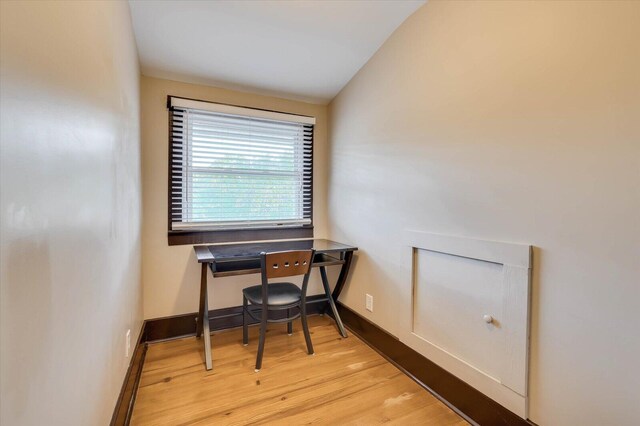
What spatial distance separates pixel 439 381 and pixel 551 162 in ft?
4.27

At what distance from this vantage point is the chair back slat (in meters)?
1.90

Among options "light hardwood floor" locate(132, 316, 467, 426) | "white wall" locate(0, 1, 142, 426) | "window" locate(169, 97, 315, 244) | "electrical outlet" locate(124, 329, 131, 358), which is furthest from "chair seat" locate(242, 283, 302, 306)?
"white wall" locate(0, 1, 142, 426)

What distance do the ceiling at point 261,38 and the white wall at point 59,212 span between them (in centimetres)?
55

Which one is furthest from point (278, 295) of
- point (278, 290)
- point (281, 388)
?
point (281, 388)

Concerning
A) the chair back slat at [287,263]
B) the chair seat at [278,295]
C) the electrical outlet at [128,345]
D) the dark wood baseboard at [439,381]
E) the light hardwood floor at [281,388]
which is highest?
A: the chair back slat at [287,263]

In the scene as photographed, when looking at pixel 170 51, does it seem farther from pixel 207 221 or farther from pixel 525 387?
pixel 525 387

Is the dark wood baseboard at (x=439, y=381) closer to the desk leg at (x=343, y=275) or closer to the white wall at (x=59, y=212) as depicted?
the desk leg at (x=343, y=275)

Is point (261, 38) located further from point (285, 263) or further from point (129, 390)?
point (129, 390)

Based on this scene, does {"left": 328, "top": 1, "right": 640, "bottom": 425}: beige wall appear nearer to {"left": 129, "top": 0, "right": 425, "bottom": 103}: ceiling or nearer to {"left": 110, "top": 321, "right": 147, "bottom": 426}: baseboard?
{"left": 129, "top": 0, "right": 425, "bottom": 103}: ceiling

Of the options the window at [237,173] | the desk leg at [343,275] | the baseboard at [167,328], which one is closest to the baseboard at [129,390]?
the baseboard at [167,328]

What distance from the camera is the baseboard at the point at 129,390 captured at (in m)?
1.29

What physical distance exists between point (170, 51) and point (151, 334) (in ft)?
6.93

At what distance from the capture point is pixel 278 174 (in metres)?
2.68

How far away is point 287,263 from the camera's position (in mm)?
1949
